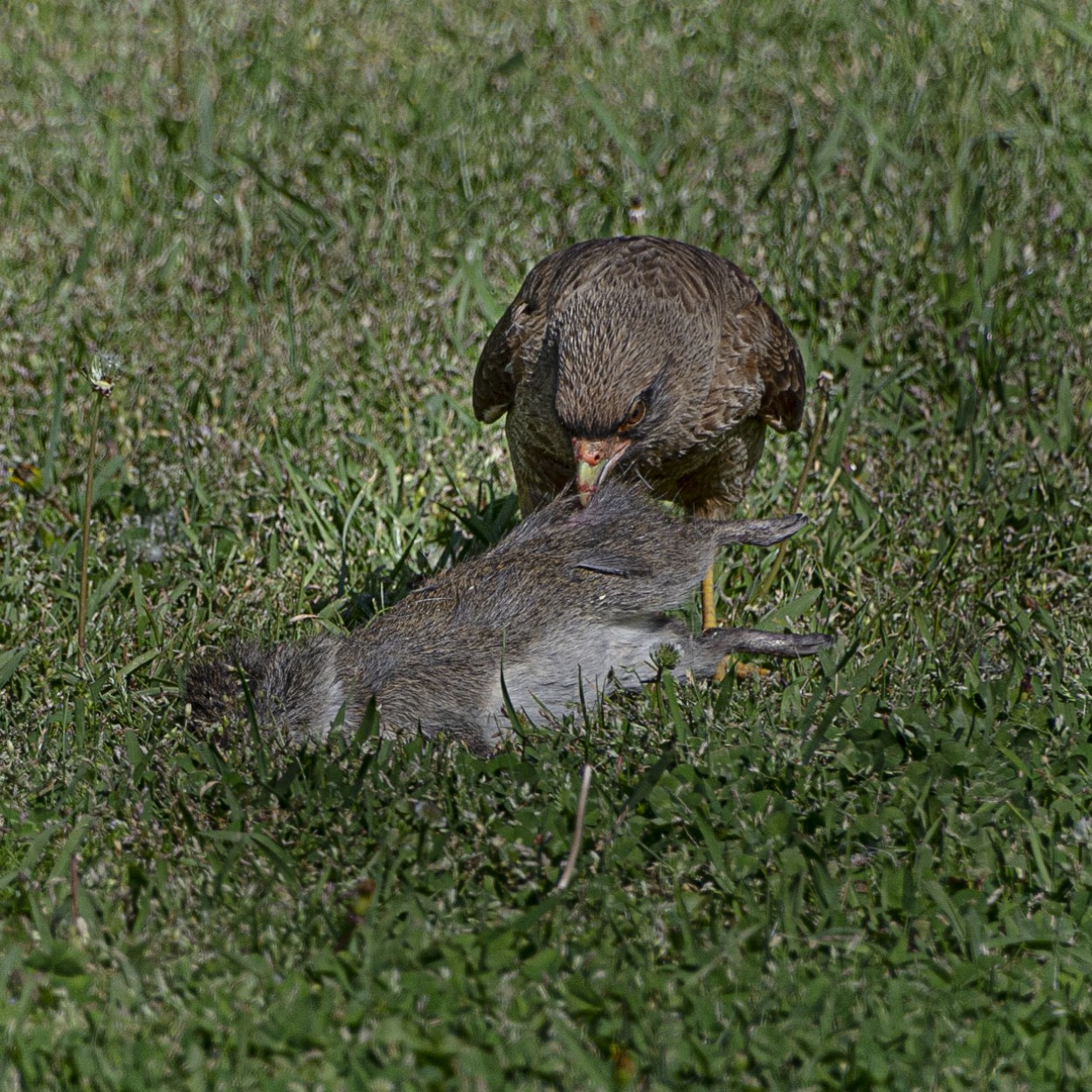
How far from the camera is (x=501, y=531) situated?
250 inches

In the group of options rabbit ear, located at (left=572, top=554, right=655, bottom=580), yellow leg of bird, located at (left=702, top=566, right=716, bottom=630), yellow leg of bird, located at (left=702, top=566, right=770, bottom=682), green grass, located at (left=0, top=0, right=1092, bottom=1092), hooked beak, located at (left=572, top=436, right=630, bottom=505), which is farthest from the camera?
yellow leg of bird, located at (left=702, top=566, right=716, bottom=630)

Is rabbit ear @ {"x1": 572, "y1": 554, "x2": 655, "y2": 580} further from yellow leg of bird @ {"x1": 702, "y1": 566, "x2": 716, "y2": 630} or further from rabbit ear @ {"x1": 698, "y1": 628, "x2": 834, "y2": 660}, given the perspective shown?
yellow leg of bird @ {"x1": 702, "y1": 566, "x2": 716, "y2": 630}

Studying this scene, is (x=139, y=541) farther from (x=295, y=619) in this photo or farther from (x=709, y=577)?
(x=709, y=577)

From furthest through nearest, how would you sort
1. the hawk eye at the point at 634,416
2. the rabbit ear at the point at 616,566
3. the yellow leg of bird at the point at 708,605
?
the yellow leg of bird at the point at 708,605, the hawk eye at the point at 634,416, the rabbit ear at the point at 616,566

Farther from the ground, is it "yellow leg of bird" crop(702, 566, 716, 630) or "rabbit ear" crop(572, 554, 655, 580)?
"rabbit ear" crop(572, 554, 655, 580)

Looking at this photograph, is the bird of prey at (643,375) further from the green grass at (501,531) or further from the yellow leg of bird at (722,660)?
the green grass at (501,531)

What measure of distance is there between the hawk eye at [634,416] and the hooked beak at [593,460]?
0.16 ft

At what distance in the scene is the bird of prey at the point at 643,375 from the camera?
540cm

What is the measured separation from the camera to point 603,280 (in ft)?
19.1

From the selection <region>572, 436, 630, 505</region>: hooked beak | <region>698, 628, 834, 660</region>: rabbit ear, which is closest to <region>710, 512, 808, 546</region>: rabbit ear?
<region>698, 628, 834, 660</region>: rabbit ear

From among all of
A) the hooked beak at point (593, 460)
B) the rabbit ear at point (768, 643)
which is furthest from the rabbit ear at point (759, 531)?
the hooked beak at point (593, 460)

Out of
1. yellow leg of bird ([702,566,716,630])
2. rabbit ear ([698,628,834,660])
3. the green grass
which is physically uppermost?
the green grass

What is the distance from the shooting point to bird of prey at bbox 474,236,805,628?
540cm

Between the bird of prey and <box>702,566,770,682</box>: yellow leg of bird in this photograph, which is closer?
<box>702,566,770,682</box>: yellow leg of bird
